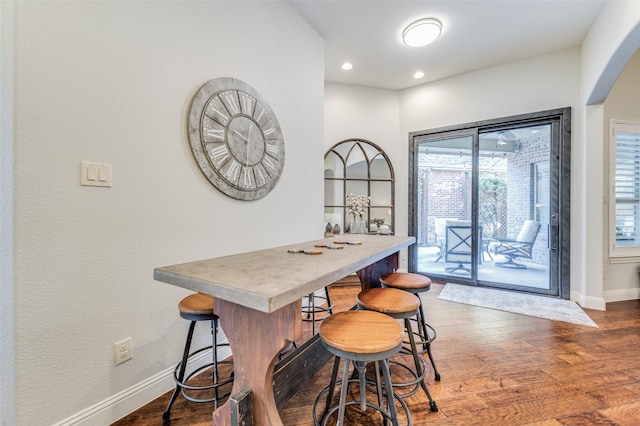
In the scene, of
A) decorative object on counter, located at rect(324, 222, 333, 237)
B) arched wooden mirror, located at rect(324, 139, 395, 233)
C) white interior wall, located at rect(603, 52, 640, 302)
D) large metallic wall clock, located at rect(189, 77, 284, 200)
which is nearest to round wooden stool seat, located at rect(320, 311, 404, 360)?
large metallic wall clock, located at rect(189, 77, 284, 200)

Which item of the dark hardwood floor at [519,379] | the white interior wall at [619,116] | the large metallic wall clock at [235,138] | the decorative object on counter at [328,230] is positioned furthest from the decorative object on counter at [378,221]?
the white interior wall at [619,116]

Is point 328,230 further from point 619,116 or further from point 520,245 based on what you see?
point 619,116

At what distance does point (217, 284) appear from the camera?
943 mm

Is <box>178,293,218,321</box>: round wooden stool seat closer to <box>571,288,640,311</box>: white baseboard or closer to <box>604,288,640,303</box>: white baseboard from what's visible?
<box>571,288,640,311</box>: white baseboard

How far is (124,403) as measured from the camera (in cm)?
156

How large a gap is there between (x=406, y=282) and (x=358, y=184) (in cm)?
266

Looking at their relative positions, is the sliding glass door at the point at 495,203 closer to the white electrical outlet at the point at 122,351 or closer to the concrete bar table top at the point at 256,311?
the concrete bar table top at the point at 256,311

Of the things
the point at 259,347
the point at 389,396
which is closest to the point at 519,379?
the point at 389,396

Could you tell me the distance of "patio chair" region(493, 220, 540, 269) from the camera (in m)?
3.89

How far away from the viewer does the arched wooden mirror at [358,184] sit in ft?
14.2

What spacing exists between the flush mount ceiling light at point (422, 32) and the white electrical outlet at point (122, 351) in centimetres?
373

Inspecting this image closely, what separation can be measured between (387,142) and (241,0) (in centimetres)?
297

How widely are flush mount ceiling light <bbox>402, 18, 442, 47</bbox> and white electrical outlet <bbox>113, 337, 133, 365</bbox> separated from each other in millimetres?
3729

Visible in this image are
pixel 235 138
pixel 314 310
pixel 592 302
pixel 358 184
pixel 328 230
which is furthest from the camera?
pixel 358 184
